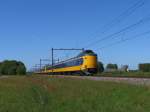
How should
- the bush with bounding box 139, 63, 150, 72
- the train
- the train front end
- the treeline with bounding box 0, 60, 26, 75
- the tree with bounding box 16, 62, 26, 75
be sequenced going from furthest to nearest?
the treeline with bounding box 0, 60, 26, 75 < the tree with bounding box 16, 62, 26, 75 < the bush with bounding box 139, 63, 150, 72 < the train < the train front end

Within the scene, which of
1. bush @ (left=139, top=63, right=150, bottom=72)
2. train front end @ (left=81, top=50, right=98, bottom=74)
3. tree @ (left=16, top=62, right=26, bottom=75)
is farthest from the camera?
tree @ (left=16, top=62, right=26, bottom=75)

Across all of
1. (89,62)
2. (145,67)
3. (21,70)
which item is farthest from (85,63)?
(21,70)

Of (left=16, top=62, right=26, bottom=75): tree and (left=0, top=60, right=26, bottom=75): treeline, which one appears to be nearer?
(left=16, top=62, right=26, bottom=75): tree

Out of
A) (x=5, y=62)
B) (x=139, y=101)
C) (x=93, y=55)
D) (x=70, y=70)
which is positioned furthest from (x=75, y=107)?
(x=5, y=62)

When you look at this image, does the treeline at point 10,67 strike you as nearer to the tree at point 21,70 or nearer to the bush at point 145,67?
the tree at point 21,70

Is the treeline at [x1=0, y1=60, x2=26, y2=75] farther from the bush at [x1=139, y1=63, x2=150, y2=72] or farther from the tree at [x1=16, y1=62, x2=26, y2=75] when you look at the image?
the bush at [x1=139, y1=63, x2=150, y2=72]

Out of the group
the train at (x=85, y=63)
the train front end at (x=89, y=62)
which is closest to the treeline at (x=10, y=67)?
the train at (x=85, y=63)

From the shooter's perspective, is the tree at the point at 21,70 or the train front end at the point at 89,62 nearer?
the train front end at the point at 89,62

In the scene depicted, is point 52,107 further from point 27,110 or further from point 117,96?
point 117,96

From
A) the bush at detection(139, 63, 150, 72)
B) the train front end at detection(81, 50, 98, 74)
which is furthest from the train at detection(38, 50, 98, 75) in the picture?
the bush at detection(139, 63, 150, 72)

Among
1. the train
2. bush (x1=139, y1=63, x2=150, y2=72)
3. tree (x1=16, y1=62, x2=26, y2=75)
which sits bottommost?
the train

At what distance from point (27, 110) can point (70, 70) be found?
4465 centimetres

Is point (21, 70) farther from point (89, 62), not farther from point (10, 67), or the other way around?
point (89, 62)

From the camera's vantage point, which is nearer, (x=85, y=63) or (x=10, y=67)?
(x=85, y=63)
